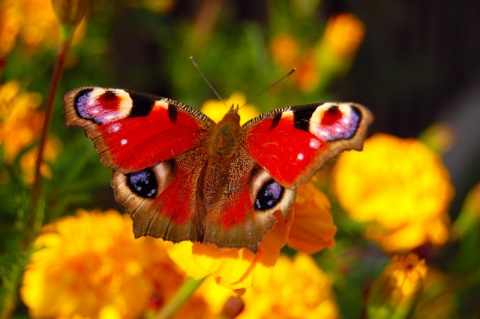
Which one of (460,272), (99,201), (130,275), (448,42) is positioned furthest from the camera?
(448,42)

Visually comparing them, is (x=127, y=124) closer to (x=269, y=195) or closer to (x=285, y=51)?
(x=269, y=195)

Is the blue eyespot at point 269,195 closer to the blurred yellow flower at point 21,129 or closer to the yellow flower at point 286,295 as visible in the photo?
the yellow flower at point 286,295

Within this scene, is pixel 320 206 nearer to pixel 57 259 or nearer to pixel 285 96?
pixel 57 259

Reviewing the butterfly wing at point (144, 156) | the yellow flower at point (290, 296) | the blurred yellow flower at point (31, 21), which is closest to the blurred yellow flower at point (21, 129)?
the blurred yellow flower at point (31, 21)

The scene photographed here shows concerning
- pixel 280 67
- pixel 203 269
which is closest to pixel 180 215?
pixel 203 269

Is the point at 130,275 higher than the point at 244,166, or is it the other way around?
the point at 244,166

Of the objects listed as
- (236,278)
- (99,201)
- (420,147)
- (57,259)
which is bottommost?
(99,201)

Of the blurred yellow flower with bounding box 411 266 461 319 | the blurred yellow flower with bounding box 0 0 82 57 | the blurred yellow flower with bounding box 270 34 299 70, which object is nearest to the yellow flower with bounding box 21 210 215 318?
the blurred yellow flower with bounding box 0 0 82 57
